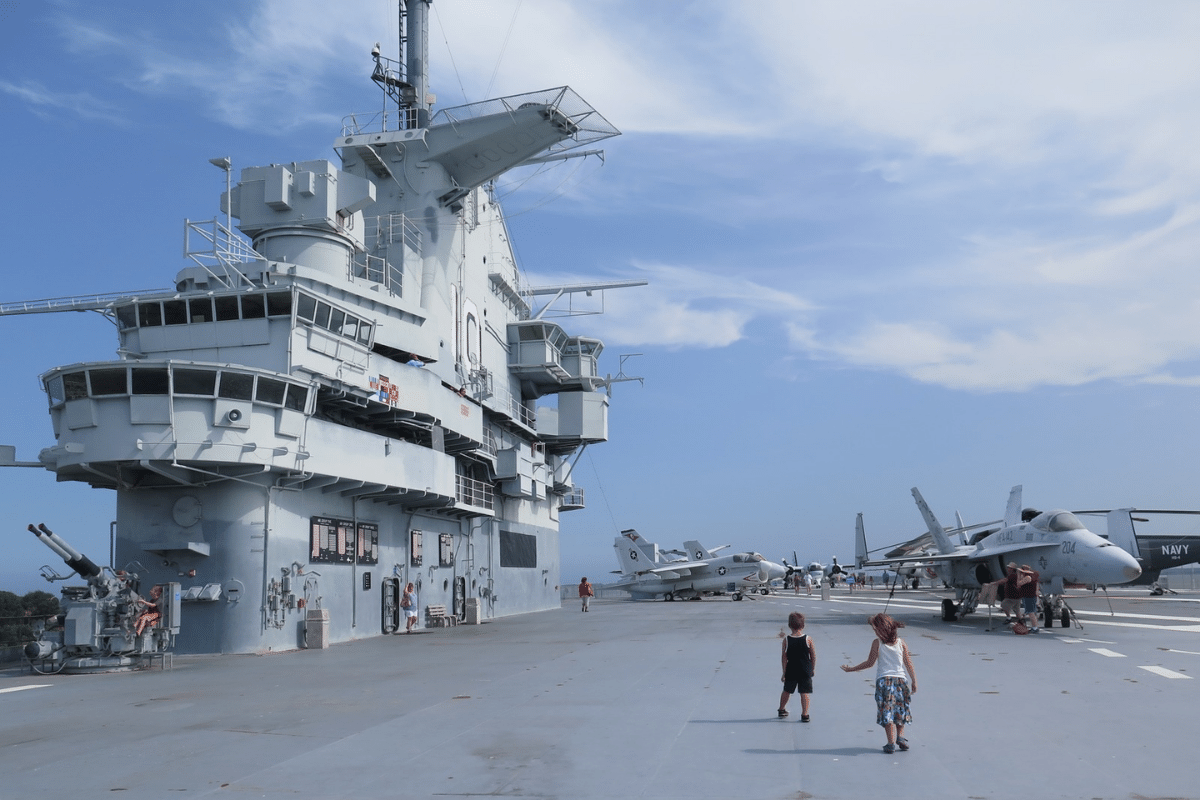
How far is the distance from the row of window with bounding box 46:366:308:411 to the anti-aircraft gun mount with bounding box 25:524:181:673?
3.19m

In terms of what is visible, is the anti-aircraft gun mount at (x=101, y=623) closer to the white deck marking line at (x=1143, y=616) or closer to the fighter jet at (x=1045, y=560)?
the fighter jet at (x=1045, y=560)

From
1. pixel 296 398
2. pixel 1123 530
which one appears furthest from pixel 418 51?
pixel 1123 530

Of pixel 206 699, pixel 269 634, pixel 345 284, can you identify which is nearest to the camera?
pixel 206 699

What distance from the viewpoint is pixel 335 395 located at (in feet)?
79.4

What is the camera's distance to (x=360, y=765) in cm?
819

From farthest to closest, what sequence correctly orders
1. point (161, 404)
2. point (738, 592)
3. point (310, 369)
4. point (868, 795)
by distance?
point (738, 592)
point (310, 369)
point (161, 404)
point (868, 795)

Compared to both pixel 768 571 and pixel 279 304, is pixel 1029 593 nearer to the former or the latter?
pixel 279 304

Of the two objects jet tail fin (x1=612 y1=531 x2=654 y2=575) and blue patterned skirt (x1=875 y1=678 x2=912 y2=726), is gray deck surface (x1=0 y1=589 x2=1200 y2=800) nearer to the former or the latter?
blue patterned skirt (x1=875 y1=678 x2=912 y2=726)

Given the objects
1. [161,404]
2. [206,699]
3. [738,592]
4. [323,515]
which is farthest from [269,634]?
[738,592]

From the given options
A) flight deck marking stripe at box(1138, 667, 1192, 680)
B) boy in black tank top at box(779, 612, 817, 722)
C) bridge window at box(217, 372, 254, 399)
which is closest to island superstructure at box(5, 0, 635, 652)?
bridge window at box(217, 372, 254, 399)

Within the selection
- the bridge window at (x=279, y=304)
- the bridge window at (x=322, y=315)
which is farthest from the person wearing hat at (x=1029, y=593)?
the bridge window at (x=279, y=304)

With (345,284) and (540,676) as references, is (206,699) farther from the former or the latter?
(345,284)

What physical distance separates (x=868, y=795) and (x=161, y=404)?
1747cm

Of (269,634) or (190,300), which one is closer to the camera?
(269,634)
